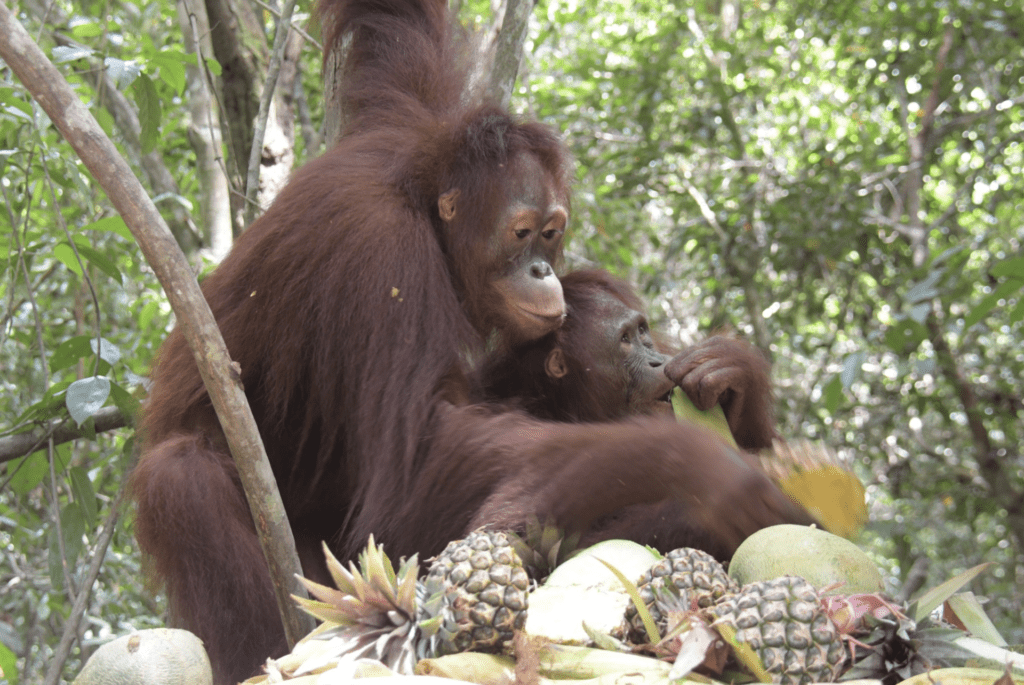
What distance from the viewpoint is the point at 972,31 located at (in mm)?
4633

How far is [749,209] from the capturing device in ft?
17.3

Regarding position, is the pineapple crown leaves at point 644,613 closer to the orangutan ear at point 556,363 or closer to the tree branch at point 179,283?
the tree branch at point 179,283

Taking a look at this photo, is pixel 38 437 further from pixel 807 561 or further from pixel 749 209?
pixel 749 209

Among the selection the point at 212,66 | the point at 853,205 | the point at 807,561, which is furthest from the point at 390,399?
the point at 853,205

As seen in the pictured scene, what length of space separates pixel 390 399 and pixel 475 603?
74cm

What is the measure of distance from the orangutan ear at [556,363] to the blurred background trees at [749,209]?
101 centimetres

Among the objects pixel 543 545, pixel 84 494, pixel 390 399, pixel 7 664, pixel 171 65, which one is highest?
pixel 171 65

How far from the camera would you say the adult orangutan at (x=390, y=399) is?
162cm

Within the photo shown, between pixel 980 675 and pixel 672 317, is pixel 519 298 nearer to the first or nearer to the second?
pixel 980 675

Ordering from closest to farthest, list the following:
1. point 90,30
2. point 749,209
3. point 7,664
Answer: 1. point 7,664
2. point 90,30
3. point 749,209

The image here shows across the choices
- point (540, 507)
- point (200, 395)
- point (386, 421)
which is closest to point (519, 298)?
point (386, 421)

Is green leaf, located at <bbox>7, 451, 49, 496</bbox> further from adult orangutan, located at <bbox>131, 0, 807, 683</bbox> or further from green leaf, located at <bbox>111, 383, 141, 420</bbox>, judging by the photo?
adult orangutan, located at <bbox>131, 0, 807, 683</bbox>

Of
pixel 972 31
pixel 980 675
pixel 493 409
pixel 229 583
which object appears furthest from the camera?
pixel 972 31

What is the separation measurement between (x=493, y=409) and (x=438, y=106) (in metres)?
1.15
